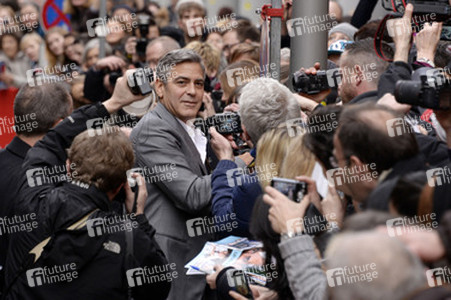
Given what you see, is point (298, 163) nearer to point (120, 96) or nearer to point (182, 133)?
point (182, 133)

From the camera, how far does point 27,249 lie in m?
4.57

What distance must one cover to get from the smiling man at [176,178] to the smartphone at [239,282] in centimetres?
85

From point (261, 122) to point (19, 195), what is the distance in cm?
148

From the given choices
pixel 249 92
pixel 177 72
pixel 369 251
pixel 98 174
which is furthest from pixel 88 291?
pixel 369 251

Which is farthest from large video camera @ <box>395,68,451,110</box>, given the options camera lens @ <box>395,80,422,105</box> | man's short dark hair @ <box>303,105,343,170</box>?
man's short dark hair @ <box>303,105,343,170</box>

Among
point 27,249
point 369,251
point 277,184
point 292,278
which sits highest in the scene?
point 369,251

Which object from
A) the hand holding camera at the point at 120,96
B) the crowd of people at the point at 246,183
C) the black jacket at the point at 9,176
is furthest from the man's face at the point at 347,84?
the black jacket at the point at 9,176

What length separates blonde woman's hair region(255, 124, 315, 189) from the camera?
3.69 m

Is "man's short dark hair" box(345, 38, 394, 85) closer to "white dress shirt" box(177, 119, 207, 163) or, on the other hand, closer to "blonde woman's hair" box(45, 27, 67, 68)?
"white dress shirt" box(177, 119, 207, 163)

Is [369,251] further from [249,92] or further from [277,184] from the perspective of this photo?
[249,92]

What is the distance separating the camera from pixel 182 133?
16.6ft

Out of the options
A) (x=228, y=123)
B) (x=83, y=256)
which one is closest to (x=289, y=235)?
(x=83, y=256)

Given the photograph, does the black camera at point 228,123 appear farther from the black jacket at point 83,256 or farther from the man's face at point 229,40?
the man's face at point 229,40

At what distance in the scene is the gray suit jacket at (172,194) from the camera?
15.8 ft
